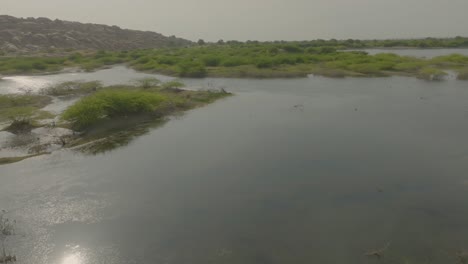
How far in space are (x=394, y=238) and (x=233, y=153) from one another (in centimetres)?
818

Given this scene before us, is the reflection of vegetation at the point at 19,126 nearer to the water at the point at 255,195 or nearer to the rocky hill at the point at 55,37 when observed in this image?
the water at the point at 255,195

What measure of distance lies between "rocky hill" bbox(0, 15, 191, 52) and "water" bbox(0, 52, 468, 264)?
66.4 meters

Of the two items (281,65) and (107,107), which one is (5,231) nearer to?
(107,107)

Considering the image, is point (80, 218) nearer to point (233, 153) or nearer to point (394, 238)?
point (233, 153)

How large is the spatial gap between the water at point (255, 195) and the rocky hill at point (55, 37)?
218ft

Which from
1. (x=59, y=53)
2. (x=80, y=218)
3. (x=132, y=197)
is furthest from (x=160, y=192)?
(x=59, y=53)

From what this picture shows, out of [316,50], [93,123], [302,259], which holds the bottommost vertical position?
[302,259]

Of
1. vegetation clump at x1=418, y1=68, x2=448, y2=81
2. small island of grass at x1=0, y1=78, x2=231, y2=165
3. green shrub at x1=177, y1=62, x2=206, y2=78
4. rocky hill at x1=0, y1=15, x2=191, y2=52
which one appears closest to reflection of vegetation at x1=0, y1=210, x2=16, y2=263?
small island of grass at x1=0, y1=78, x2=231, y2=165

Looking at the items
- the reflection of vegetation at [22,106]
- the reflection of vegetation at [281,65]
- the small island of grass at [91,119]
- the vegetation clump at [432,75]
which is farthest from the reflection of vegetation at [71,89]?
the vegetation clump at [432,75]

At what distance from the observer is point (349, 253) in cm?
874

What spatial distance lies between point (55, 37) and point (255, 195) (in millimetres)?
86753

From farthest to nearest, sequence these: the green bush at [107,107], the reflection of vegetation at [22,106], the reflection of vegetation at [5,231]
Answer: the reflection of vegetation at [22,106]
the green bush at [107,107]
the reflection of vegetation at [5,231]

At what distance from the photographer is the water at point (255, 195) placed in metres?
9.09

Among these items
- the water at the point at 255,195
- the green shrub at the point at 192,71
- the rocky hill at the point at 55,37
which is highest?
the rocky hill at the point at 55,37
